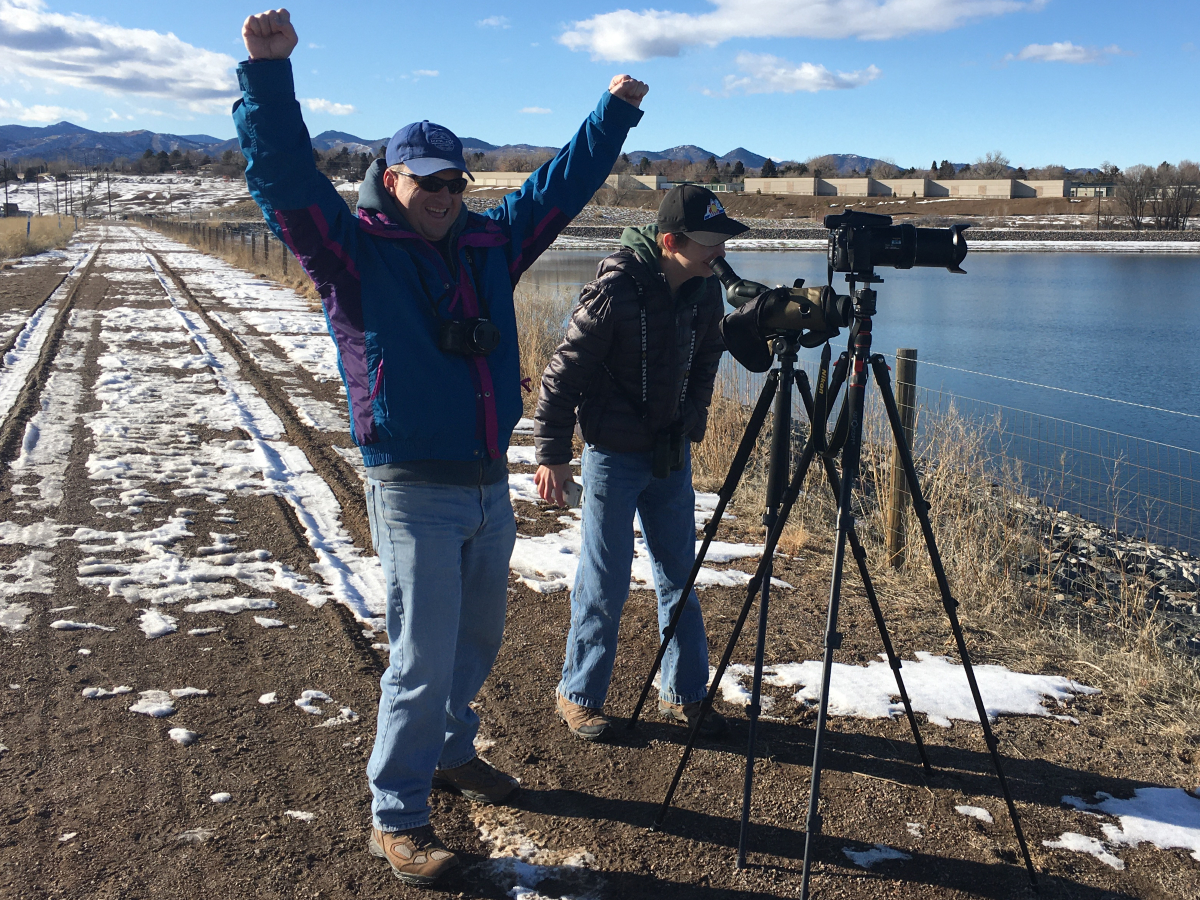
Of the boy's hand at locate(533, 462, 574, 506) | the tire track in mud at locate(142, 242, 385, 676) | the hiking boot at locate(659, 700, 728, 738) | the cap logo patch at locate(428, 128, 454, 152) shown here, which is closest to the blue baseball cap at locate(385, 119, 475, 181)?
the cap logo patch at locate(428, 128, 454, 152)

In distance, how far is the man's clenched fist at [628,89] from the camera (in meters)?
2.93

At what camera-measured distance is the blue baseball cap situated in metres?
2.43

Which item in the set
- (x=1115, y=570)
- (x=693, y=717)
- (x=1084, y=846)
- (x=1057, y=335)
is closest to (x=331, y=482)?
(x=693, y=717)

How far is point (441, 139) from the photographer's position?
8.12 ft

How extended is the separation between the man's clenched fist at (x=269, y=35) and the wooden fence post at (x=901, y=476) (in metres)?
3.74

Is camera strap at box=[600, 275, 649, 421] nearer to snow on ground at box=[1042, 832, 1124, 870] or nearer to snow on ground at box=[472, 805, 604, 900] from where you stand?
snow on ground at box=[472, 805, 604, 900]

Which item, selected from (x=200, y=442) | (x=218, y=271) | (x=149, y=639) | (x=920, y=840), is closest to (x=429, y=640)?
(x=920, y=840)

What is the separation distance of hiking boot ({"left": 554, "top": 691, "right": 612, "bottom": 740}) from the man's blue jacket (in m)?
1.16

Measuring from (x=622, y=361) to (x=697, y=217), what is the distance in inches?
20.6

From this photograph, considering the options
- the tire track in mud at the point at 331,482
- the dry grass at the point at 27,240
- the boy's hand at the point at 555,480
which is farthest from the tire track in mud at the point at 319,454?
the dry grass at the point at 27,240

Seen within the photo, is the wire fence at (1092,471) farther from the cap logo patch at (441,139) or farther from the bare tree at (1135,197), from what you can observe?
the bare tree at (1135,197)

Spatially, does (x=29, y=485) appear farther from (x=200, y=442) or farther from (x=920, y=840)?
(x=920, y=840)

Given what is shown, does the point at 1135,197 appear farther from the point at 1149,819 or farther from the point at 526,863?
the point at 526,863

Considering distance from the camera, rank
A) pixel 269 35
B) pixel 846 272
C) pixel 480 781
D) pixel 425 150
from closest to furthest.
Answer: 1. pixel 269 35
2. pixel 425 150
3. pixel 846 272
4. pixel 480 781
